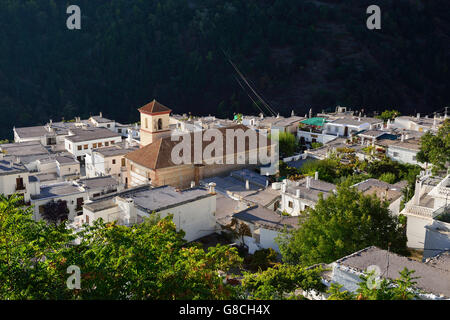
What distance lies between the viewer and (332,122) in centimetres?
5212

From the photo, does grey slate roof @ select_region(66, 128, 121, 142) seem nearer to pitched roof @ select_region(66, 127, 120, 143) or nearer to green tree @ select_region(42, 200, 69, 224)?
pitched roof @ select_region(66, 127, 120, 143)

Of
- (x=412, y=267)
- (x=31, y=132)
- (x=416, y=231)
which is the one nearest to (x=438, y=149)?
(x=416, y=231)

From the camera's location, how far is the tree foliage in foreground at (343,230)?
56.3ft

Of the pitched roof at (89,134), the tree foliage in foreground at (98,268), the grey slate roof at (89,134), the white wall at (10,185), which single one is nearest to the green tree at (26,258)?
the tree foliage in foreground at (98,268)

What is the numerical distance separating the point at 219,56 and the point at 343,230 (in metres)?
105

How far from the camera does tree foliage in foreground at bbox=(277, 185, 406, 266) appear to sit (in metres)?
17.2

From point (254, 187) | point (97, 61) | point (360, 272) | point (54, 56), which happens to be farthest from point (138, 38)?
point (360, 272)

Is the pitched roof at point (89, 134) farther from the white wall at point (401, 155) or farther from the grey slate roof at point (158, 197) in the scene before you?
the white wall at point (401, 155)

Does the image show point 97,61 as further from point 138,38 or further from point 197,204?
point 197,204

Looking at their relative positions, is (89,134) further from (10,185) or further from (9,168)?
(10,185)

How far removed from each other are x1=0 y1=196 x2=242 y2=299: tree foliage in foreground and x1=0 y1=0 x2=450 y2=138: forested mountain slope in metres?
91.2

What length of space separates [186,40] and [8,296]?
117422 millimetres

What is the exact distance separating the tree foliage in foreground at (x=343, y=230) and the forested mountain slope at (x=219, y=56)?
84939mm

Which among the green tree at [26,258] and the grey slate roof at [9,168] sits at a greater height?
the green tree at [26,258]
